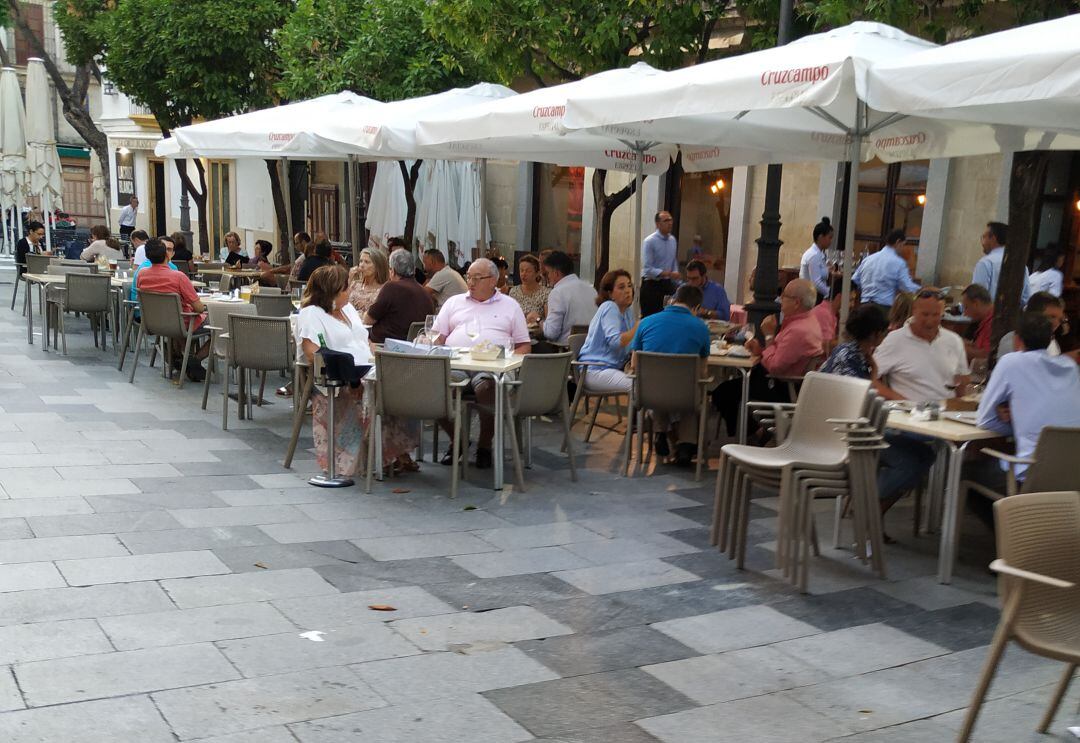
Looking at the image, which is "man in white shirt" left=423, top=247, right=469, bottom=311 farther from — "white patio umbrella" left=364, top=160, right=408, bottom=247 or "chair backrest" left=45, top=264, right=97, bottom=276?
"white patio umbrella" left=364, top=160, right=408, bottom=247

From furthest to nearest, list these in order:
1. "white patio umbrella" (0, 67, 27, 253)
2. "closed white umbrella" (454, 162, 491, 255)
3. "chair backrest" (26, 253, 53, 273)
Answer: "closed white umbrella" (454, 162, 491, 255) → "white patio umbrella" (0, 67, 27, 253) → "chair backrest" (26, 253, 53, 273)

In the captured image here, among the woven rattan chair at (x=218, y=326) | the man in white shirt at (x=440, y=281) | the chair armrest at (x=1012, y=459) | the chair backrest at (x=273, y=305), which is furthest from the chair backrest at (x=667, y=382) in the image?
the chair backrest at (x=273, y=305)

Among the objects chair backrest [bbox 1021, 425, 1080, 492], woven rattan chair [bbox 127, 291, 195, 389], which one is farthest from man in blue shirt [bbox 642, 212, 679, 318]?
chair backrest [bbox 1021, 425, 1080, 492]

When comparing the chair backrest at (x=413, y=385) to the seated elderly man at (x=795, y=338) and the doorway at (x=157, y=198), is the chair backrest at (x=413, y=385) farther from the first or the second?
the doorway at (x=157, y=198)

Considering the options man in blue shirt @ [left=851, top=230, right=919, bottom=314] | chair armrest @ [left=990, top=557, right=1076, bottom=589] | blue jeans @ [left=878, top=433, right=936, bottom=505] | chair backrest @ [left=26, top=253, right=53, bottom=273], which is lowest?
blue jeans @ [left=878, top=433, right=936, bottom=505]

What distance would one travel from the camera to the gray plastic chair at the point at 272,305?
10805 millimetres

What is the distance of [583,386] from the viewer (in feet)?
28.6

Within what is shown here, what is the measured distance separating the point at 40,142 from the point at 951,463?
55.3ft

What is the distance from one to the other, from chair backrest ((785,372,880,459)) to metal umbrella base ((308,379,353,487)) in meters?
3.06

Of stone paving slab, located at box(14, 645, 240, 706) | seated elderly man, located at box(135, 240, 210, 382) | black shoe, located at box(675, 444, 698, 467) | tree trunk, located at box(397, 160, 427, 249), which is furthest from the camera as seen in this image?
tree trunk, located at box(397, 160, 427, 249)

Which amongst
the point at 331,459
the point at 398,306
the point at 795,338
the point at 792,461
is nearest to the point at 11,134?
the point at 398,306

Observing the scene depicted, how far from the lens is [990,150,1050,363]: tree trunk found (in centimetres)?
855

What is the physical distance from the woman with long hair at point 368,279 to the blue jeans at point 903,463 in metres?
5.10


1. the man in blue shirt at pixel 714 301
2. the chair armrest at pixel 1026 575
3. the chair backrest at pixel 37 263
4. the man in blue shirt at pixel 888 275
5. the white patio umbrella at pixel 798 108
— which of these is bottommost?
the chair backrest at pixel 37 263
